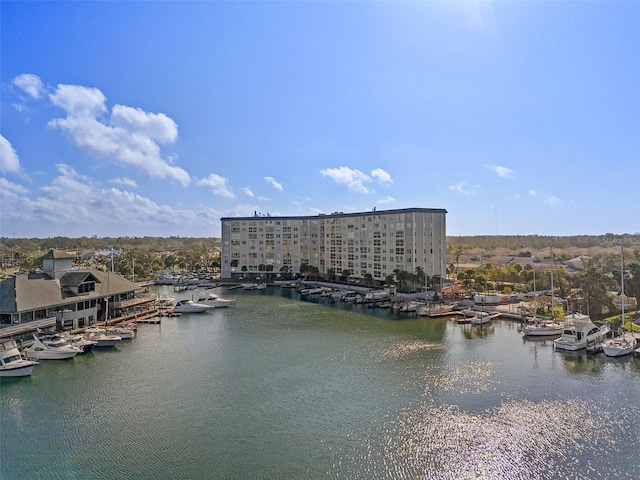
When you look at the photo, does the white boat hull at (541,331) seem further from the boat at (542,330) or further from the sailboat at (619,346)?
the sailboat at (619,346)

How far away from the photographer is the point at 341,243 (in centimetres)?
7375

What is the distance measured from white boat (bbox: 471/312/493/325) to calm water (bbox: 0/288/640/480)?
A: 6.67 m

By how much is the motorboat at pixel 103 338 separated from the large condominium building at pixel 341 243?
38.3 meters

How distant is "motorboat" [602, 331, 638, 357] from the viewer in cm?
3091

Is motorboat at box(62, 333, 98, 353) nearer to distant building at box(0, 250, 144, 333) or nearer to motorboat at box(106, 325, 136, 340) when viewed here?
distant building at box(0, 250, 144, 333)

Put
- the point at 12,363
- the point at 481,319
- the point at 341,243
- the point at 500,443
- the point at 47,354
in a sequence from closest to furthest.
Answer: the point at 500,443 → the point at 12,363 → the point at 47,354 → the point at 481,319 → the point at 341,243

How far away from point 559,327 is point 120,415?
122ft

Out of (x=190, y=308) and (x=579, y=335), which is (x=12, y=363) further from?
(x=579, y=335)

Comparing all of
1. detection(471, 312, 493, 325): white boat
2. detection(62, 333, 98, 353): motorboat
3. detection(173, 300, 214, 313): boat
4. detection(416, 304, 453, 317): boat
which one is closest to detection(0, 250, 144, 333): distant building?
detection(62, 333, 98, 353): motorboat

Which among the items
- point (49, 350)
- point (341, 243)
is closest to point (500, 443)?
point (49, 350)

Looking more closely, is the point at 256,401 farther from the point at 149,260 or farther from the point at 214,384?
the point at 149,260

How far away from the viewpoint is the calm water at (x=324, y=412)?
17.1 m

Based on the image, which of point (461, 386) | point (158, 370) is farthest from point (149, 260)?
→ point (461, 386)

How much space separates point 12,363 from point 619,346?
43.7m
